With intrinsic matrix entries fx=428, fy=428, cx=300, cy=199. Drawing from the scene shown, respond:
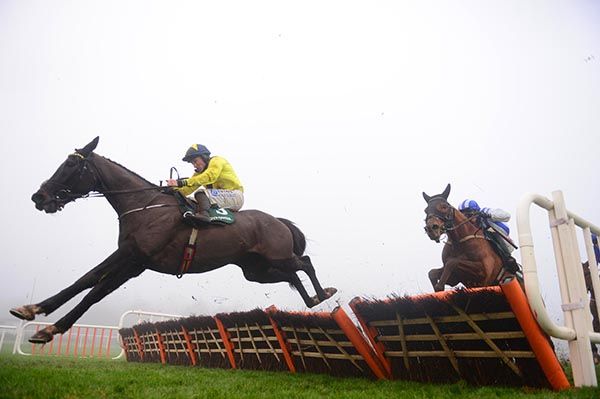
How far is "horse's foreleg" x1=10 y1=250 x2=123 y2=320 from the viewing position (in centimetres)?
449

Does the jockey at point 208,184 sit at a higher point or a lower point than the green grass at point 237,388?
higher

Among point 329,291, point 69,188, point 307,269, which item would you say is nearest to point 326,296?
point 329,291

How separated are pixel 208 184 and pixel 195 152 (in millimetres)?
669

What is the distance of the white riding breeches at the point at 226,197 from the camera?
6.25 metres

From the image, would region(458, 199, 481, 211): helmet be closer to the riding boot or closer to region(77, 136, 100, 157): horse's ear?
the riding boot

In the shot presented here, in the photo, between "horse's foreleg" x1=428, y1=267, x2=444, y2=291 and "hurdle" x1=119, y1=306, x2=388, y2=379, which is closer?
"hurdle" x1=119, y1=306, x2=388, y2=379

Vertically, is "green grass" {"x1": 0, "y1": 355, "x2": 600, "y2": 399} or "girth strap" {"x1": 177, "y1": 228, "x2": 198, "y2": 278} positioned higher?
"girth strap" {"x1": 177, "y1": 228, "x2": 198, "y2": 278}

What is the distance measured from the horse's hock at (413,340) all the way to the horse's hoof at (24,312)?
8.71 feet

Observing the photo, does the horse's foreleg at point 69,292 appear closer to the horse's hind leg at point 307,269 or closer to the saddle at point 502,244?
the horse's hind leg at point 307,269

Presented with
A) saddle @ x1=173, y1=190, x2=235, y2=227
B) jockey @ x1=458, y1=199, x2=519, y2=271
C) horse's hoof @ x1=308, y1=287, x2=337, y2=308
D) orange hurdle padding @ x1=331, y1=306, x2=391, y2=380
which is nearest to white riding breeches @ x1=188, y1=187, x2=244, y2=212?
saddle @ x1=173, y1=190, x2=235, y2=227

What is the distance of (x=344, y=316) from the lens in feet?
15.2

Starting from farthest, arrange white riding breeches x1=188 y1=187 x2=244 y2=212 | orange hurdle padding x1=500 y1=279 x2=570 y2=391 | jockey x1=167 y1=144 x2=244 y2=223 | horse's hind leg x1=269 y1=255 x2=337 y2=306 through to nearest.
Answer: horse's hind leg x1=269 y1=255 x2=337 y2=306 < white riding breeches x1=188 y1=187 x2=244 y2=212 < jockey x1=167 y1=144 x2=244 y2=223 < orange hurdle padding x1=500 y1=279 x2=570 y2=391

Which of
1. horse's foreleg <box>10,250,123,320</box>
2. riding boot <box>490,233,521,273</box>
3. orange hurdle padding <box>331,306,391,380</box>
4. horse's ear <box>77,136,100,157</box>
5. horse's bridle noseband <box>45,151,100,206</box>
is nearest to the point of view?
horse's foreleg <box>10,250,123,320</box>

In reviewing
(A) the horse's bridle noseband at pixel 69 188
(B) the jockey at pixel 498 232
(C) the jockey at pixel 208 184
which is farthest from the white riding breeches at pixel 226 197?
Result: (B) the jockey at pixel 498 232
